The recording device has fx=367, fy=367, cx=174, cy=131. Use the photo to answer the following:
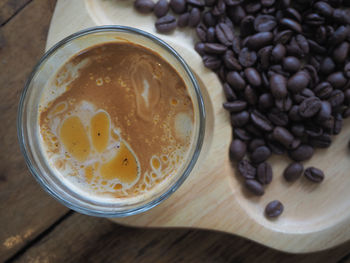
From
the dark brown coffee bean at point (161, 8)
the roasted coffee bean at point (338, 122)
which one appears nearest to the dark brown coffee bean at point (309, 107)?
the roasted coffee bean at point (338, 122)

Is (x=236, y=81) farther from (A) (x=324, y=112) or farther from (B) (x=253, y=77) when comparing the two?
(A) (x=324, y=112)

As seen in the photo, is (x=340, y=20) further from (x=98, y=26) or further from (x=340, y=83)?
(x=98, y=26)

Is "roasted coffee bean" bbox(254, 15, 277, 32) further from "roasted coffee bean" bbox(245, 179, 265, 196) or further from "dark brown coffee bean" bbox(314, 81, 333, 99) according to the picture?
"roasted coffee bean" bbox(245, 179, 265, 196)

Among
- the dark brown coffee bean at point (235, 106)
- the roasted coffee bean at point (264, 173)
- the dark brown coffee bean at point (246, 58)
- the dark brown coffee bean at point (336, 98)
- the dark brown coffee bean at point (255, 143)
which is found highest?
the dark brown coffee bean at point (246, 58)

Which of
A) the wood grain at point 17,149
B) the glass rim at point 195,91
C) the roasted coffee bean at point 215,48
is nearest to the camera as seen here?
the glass rim at point 195,91

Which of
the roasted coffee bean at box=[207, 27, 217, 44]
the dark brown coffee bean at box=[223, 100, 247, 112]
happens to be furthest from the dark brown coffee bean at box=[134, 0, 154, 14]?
the dark brown coffee bean at box=[223, 100, 247, 112]

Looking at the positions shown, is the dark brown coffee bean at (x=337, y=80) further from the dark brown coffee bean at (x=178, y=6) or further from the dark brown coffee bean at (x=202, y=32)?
the dark brown coffee bean at (x=178, y=6)
